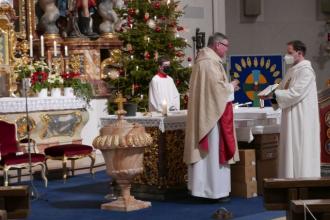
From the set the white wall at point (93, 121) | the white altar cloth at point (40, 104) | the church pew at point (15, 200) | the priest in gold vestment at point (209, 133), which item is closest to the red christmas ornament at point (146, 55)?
the white wall at point (93, 121)

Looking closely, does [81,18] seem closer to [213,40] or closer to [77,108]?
[77,108]

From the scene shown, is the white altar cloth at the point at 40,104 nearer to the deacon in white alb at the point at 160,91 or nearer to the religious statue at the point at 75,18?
the deacon in white alb at the point at 160,91

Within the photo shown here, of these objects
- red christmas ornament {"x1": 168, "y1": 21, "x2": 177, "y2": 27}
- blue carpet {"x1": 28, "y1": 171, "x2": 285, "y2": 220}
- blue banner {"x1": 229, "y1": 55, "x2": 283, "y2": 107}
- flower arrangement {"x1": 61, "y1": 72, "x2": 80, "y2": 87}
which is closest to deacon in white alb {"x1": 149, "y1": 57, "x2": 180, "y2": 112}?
flower arrangement {"x1": 61, "y1": 72, "x2": 80, "y2": 87}

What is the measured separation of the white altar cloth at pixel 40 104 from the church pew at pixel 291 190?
6.53 m

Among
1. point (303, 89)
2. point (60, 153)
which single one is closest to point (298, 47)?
point (303, 89)

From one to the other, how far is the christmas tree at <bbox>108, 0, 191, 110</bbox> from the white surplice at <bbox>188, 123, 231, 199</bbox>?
4989mm

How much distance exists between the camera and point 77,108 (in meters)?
12.0

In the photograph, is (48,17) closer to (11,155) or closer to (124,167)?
(11,155)

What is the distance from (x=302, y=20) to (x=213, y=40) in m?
10.8

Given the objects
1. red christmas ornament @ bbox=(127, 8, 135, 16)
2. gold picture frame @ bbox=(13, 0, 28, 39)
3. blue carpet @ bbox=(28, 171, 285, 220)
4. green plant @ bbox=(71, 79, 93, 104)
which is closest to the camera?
blue carpet @ bbox=(28, 171, 285, 220)

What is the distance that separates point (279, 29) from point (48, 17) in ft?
25.0

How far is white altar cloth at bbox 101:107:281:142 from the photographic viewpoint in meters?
8.82

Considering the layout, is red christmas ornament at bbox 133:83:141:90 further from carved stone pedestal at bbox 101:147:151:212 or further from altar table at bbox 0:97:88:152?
carved stone pedestal at bbox 101:147:151:212

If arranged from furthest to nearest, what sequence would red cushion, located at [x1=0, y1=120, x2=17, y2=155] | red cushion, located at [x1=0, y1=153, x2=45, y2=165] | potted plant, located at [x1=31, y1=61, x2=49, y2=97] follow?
potted plant, located at [x1=31, y1=61, x2=49, y2=97] → red cushion, located at [x1=0, y1=120, x2=17, y2=155] → red cushion, located at [x1=0, y1=153, x2=45, y2=165]
